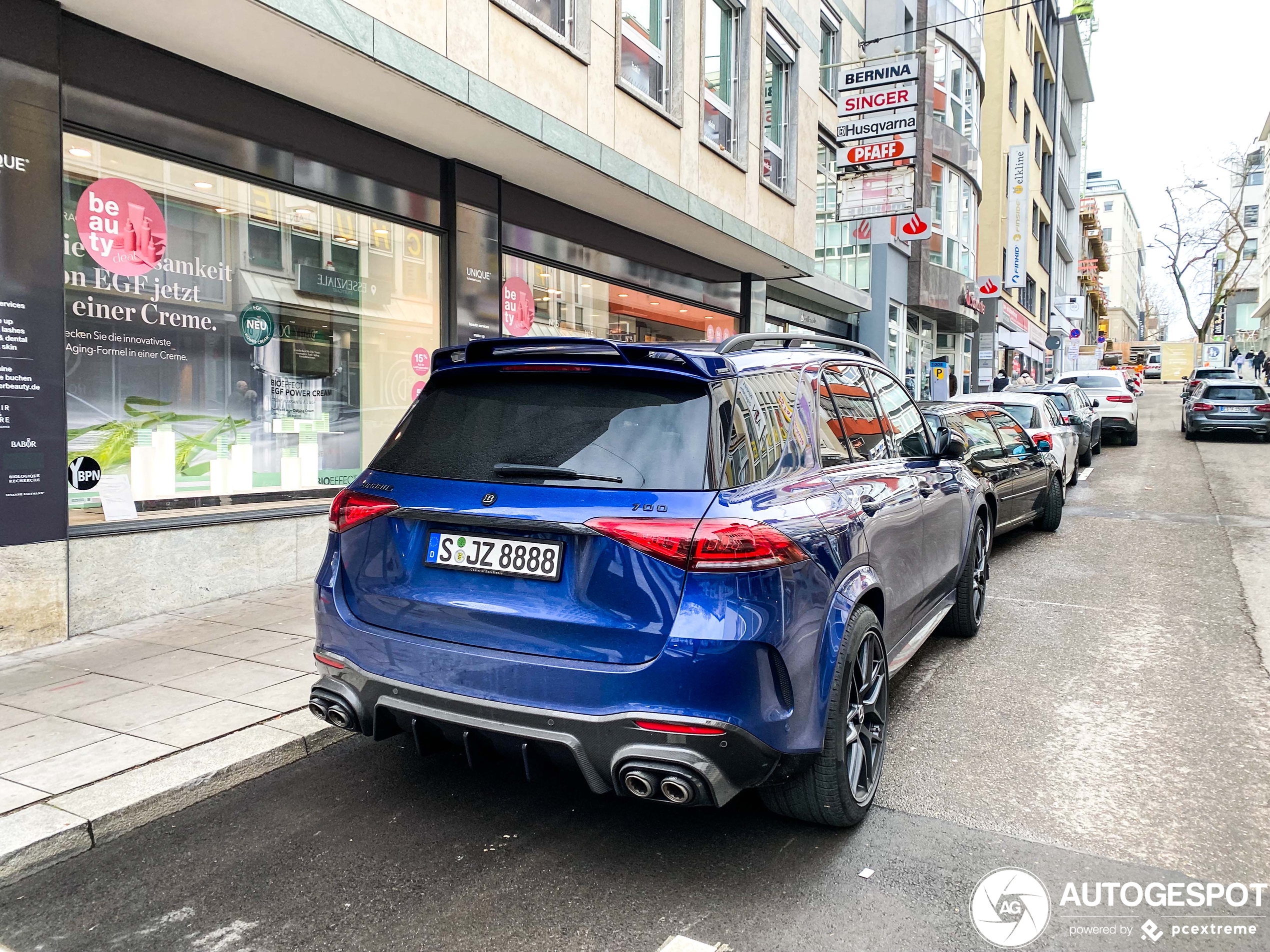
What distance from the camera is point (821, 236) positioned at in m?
22.8

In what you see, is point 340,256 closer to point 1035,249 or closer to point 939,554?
point 939,554

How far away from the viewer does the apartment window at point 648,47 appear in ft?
35.4

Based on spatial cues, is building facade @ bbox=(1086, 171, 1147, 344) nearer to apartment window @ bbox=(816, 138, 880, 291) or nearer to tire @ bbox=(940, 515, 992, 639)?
apartment window @ bbox=(816, 138, 880, 291)

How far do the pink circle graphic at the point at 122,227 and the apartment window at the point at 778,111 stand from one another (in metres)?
9.99

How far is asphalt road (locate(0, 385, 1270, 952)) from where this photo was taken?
2.73 m

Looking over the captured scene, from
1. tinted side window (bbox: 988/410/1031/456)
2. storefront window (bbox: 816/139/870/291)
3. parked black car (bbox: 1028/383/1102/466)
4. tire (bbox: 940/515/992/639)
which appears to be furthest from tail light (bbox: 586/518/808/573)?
storefront window (bbox: 816/139/870/291)

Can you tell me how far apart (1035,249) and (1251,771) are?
155 feet

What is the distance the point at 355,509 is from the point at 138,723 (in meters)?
1.89

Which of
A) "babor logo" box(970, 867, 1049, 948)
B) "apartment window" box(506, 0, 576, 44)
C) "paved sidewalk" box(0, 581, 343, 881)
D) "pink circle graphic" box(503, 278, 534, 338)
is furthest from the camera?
"pink circle graphic" box(503, 278, 534, 338)

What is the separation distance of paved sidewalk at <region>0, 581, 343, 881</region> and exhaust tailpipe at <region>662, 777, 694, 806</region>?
6.82 feet

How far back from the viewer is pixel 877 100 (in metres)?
16.1

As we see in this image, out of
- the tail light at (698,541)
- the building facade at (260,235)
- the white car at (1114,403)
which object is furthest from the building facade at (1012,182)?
the tail light at (698,541)

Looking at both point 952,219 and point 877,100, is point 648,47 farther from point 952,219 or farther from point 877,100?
point 952,219

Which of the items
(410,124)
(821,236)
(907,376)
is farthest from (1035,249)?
(410,124)
